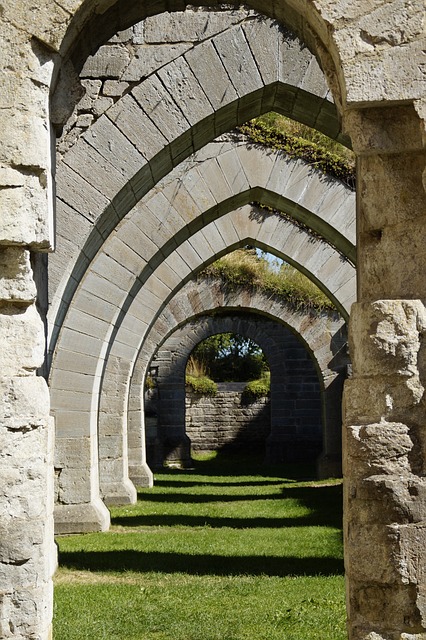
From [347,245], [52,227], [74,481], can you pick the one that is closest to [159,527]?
[74,481]

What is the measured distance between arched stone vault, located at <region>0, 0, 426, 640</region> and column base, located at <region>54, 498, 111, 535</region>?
6.21 m

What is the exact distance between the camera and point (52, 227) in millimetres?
3781

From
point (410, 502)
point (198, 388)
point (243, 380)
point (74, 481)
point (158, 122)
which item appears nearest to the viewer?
point (410, 502)

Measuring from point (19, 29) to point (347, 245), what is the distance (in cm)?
699

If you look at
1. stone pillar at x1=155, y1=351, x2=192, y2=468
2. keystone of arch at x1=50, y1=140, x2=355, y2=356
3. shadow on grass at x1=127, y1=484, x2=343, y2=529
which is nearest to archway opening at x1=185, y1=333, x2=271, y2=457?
stone pillar at x1=155, y1=351, x2=192, y2=468

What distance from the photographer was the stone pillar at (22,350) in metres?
3.56

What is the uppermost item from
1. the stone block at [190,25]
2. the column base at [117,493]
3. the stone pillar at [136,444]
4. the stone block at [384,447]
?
the stone block at [190,25]

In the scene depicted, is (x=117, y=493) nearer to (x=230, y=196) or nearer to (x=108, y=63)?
(x=230, y=196)

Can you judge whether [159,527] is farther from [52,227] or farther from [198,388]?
[198,388]

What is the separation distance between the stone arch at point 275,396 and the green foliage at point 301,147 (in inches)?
368

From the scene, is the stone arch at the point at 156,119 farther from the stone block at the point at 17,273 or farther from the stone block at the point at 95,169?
the stone block at the point at 17,273

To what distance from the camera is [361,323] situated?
3.67 meters

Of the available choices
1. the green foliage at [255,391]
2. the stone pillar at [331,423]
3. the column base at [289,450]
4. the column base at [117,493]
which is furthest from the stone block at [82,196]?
the green foliage at [255,391]

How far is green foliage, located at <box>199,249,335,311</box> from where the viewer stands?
1625 cm
